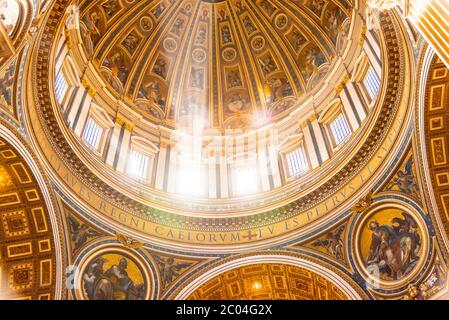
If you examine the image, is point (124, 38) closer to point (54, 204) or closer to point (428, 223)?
point (54, 204)

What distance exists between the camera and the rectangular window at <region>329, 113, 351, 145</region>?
21094mm

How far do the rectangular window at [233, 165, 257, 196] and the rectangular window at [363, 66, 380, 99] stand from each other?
5.61 meters

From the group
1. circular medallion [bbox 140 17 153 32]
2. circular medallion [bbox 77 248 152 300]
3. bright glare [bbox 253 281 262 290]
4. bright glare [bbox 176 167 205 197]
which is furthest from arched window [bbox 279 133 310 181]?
circular medallion [bbox 140 17 153 32]

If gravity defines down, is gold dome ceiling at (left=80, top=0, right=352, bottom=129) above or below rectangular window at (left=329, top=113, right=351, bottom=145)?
above

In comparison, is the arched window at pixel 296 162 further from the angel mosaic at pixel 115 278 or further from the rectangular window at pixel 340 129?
the angel mosaic at pixel 115 278

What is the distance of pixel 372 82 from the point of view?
20484 mm

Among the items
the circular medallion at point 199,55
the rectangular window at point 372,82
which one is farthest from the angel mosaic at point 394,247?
the circular medallion at point 199,55

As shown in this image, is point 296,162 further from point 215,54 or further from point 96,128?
point 215,54

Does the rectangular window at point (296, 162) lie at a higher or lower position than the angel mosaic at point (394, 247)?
higher

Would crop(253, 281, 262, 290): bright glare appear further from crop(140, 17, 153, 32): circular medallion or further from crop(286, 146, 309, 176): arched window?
crop(140, 17, 153, 32): circular medallion

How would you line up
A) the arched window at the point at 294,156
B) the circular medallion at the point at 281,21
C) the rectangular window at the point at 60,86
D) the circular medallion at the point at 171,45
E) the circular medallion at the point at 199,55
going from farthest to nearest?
the circular medallion at the point at 199,55
the circular medallion at the point at 171,45
the circular medallion at the point at 281,21
the arched window at the point at 294,156
the rectangular window at the point at 60,86

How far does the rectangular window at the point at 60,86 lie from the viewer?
1950 centimetres

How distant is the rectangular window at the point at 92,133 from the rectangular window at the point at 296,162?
7.53m

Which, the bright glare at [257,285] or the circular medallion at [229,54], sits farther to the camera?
the circular medallion at [229,54]
